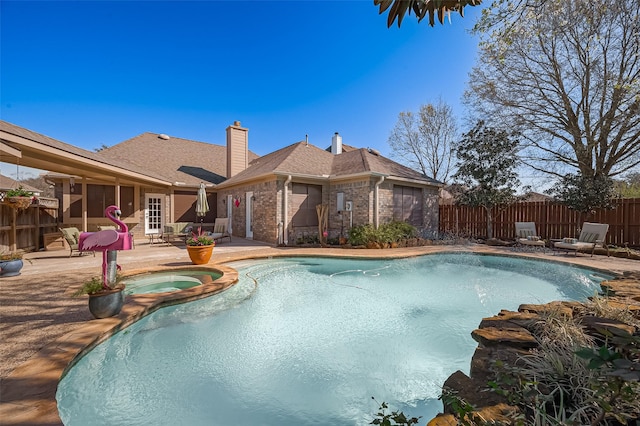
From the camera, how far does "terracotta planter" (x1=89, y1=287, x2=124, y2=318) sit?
3834mm

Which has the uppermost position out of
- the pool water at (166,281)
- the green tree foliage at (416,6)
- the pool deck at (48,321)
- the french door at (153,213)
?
the green tree foliage at (416,6)

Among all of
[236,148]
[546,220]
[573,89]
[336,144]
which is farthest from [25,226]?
[573,89]

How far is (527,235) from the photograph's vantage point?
39.8 ft

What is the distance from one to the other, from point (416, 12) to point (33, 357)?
16.9 ft

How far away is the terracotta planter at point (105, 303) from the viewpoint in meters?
3.83

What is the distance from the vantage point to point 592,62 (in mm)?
11602

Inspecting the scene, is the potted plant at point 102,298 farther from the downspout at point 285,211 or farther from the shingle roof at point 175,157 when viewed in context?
the shingle roof at point 175,157

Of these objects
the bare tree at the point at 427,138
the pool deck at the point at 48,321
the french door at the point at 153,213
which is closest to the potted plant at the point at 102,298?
the pool deck at the point at 48,321

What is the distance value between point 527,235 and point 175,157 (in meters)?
19.9

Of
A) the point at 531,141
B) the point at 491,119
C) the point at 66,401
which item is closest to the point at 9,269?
the point at 66,401

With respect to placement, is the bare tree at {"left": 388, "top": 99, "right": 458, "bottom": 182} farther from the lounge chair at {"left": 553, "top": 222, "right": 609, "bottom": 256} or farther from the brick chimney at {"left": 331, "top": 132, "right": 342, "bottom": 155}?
the lounge chair at {"left": 553, "top": 222, "right": 609, "bottom": 256}

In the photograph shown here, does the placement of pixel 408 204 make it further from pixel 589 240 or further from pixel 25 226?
pixel 25 226

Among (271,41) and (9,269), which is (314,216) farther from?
(9,269)

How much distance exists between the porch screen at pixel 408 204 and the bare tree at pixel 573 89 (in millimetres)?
5903
